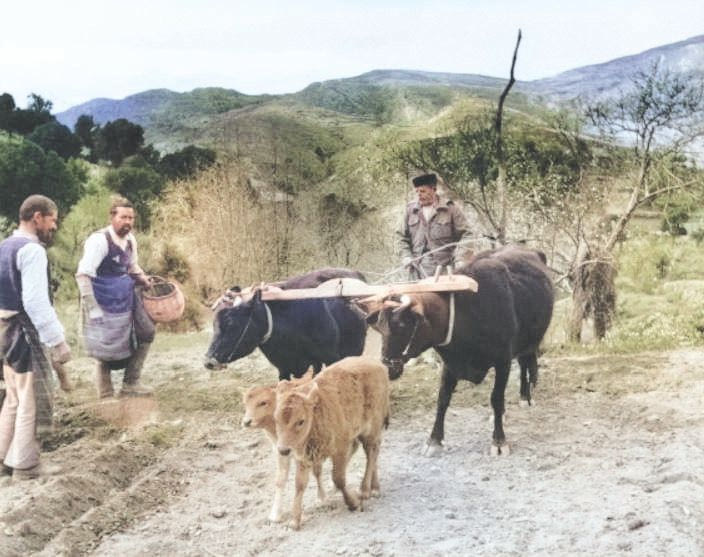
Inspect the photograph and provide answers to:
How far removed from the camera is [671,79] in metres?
11.7

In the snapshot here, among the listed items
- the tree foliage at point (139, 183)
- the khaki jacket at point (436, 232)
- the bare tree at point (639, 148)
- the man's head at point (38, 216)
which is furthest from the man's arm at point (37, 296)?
the tree foliage at point (139, 183)

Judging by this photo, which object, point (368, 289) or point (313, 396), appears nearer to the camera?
point (313, 396)

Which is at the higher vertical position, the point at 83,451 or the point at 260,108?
the point at 260,108

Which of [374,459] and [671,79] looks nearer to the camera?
[374,459]

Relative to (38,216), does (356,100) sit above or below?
above

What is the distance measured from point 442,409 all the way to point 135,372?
9.97 feet

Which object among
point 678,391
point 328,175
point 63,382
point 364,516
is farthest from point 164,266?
point 364,516

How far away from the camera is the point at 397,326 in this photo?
6473 millimetres

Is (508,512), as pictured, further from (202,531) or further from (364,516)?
(202,531)

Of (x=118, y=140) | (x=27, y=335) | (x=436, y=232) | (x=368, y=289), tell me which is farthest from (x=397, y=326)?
(x=118, y=140)

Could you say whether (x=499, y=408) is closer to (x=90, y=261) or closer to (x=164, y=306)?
(x=164, y=306)

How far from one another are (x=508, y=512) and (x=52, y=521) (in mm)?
3017

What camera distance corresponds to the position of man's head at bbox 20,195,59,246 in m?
6.05

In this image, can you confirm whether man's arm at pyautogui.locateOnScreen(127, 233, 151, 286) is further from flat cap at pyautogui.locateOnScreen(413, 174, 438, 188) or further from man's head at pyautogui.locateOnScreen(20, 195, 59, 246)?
flat cap at pyautogui.locateOnScreen(413, 174, 438, 188)
